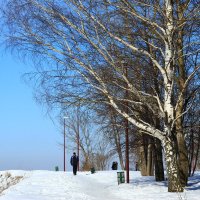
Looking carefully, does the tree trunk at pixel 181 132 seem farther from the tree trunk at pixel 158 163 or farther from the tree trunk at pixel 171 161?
the tree trunk at pixel 158 163

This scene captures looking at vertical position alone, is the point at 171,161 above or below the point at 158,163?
below

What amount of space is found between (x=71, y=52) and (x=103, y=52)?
45.5 inches

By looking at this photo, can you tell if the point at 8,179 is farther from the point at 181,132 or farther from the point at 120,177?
the point at 181,132

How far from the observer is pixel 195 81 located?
21.0 meters

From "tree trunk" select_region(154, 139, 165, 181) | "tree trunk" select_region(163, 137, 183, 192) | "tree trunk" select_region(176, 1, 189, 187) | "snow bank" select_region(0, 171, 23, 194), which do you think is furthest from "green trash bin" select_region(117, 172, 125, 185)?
"snow bank" select_region(0, 171, 23, 194)

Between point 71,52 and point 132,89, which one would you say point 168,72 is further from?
point 71,52

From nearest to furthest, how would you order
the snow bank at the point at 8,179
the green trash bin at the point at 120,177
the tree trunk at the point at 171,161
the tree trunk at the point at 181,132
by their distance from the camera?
the tree trunk at the point at 171,161, the tree trunk at the point at 181,132, the green trash bin at the point at 120,177, the snow bank at the point at 8,179

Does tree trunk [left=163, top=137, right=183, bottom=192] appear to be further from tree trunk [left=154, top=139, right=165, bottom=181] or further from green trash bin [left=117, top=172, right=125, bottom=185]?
green trash bin [left=117, top=172, right=125, bottom=185]

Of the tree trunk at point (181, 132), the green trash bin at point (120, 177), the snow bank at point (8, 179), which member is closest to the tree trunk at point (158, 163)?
the green trash bin at point (120, 177)

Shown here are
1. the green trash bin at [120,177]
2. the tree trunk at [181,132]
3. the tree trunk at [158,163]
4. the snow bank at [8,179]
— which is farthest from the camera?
the snow bank at [8,179]

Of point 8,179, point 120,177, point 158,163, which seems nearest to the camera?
point 158,163

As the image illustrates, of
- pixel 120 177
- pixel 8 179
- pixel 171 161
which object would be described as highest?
pixel 8 179

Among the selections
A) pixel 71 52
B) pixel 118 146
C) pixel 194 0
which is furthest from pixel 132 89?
pixel 118 146

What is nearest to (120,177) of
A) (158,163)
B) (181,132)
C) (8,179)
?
(158,163)
